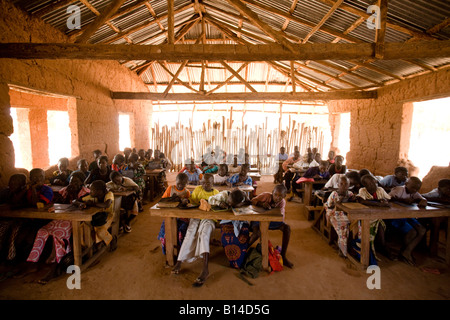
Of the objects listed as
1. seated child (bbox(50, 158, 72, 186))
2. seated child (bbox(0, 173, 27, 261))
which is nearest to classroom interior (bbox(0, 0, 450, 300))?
seated child (bbox(0, 173, 27, 261))

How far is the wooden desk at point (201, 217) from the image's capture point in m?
3.16

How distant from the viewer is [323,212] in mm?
4609

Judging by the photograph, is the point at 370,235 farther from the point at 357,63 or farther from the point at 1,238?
the point at 1,238

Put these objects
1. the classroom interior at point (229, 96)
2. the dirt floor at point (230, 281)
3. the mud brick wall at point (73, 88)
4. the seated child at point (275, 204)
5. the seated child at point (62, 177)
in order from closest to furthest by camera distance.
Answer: the dirt floor at point (230, 281) → the classroom interior at point (229, 96) → the seated child at point (275, 204) → the mud brick wall at point (73, 88) → the seated child at point (62, 177)

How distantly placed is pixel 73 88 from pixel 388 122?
914 centimetres

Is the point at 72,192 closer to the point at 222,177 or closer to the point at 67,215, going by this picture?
the point at 67,215

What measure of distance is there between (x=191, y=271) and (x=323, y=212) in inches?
107

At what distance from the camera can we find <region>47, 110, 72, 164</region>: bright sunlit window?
38.1ft

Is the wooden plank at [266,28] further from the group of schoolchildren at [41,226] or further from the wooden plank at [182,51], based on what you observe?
the group of schoolchildren at [41,226]

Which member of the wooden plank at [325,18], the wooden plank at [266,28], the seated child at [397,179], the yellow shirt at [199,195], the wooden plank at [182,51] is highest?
the wooden plank at [325,18]

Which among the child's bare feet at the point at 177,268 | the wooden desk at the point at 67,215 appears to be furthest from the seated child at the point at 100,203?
the child's bare feet at the point at 177,268

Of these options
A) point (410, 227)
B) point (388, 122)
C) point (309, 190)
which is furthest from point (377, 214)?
point (388, 122)

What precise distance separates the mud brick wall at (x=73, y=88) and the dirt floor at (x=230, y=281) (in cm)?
273

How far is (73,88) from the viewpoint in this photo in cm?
638
